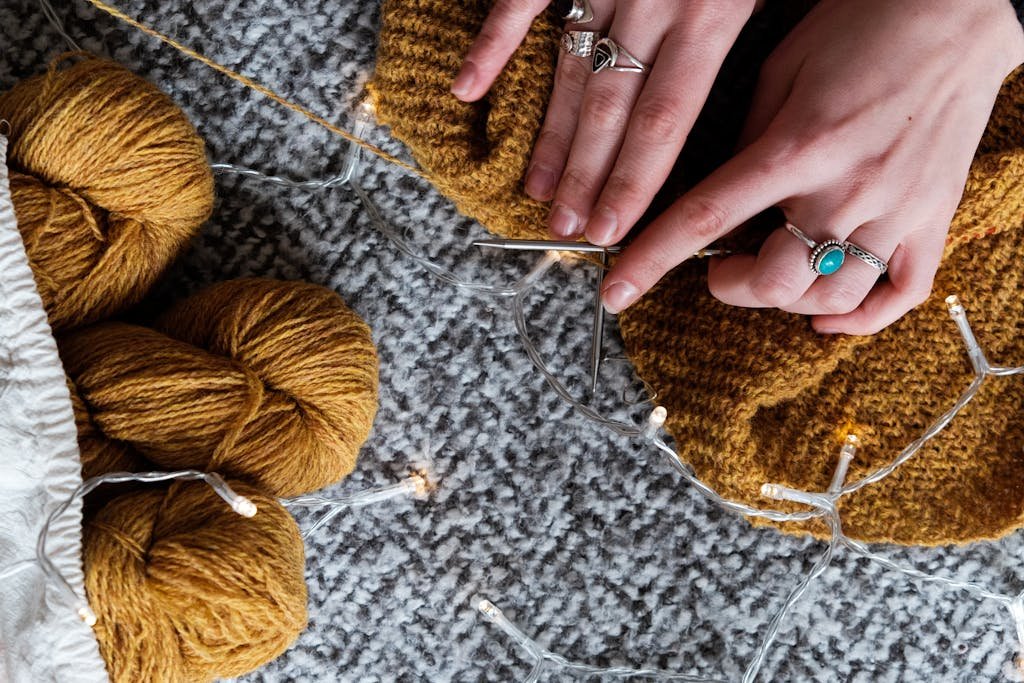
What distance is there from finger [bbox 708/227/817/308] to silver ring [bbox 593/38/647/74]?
185mm

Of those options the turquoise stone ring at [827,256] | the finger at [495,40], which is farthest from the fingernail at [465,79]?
the turquoise stone ring at [827,256]

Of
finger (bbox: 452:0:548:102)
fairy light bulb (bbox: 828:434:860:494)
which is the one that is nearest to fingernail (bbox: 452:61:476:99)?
finger (bbox: 452:0:548:102)

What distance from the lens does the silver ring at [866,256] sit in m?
0.78

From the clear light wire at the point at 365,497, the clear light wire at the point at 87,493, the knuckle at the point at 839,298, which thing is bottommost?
the clear light wire at the point at 365,497

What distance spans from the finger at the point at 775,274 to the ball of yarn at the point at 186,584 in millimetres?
439

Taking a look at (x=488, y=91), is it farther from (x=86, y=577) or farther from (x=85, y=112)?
(x=86, y=577)

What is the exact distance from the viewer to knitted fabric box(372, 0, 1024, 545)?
2.65 feet

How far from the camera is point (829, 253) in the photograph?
76 centimetres

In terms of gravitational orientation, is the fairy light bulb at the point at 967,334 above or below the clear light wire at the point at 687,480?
above

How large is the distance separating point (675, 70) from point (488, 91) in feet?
0.54

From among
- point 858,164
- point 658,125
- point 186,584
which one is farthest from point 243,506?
point 858,164

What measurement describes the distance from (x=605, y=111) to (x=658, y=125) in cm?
5

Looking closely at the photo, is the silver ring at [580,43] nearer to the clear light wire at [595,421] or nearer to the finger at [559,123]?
the finger at [559,123]

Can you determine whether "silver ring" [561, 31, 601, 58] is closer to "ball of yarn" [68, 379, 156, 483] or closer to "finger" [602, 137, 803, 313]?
"finger" [602, 137, 803, 313]
